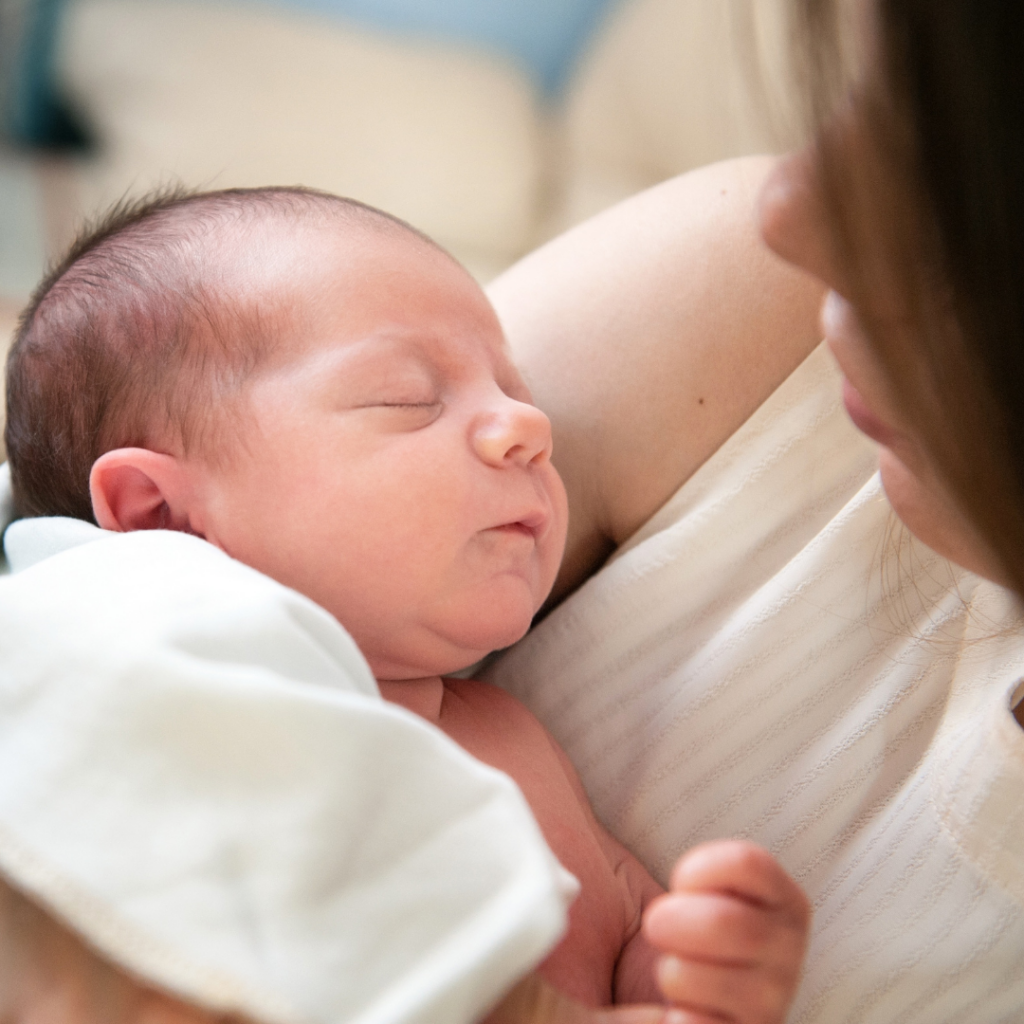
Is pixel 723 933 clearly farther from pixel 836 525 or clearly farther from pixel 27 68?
pixel 27 68

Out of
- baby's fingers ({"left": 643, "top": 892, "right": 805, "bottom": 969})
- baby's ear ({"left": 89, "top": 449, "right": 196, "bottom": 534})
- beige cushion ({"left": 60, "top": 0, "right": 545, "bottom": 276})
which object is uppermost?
baby's fingers ({"left": 643, "top": 892, "right": 805, "bottom": 969})

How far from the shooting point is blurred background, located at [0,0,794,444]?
6.97ft

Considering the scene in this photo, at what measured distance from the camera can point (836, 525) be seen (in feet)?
2.70

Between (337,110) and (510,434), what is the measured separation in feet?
5.78

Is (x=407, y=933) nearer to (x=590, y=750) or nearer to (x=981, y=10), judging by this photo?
(x=590, y=750)

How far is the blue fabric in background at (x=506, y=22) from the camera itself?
97.3 inches

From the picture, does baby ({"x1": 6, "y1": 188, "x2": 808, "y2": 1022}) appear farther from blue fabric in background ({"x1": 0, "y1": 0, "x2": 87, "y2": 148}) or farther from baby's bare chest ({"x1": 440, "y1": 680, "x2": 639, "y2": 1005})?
blue fabric in background ({"x1": 0, "y1": 0, "x2": 87, "y2": 148})

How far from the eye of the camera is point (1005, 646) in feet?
2.45

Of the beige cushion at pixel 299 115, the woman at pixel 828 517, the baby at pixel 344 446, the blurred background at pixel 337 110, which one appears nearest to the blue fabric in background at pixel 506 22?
the blurred background at pixel 337 110

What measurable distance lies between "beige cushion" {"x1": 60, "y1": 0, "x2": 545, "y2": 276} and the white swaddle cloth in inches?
66.6

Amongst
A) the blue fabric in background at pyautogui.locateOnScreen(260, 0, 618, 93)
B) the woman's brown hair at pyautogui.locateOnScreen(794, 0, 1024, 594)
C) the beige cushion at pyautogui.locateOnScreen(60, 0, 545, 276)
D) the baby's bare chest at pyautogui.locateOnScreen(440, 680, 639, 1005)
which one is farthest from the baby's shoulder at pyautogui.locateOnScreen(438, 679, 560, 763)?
the blue fabric in background at pyautogui.locateOnScreen(260, 0, 618, 93)

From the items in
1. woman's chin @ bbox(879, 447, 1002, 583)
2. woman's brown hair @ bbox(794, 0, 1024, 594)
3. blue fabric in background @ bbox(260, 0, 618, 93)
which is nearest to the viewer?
woman's brown hair @ bbox(794, 0, 1024, 594)

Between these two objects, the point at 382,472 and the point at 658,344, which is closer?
the point at 382,472

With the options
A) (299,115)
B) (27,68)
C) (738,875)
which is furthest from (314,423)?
(27,68)
